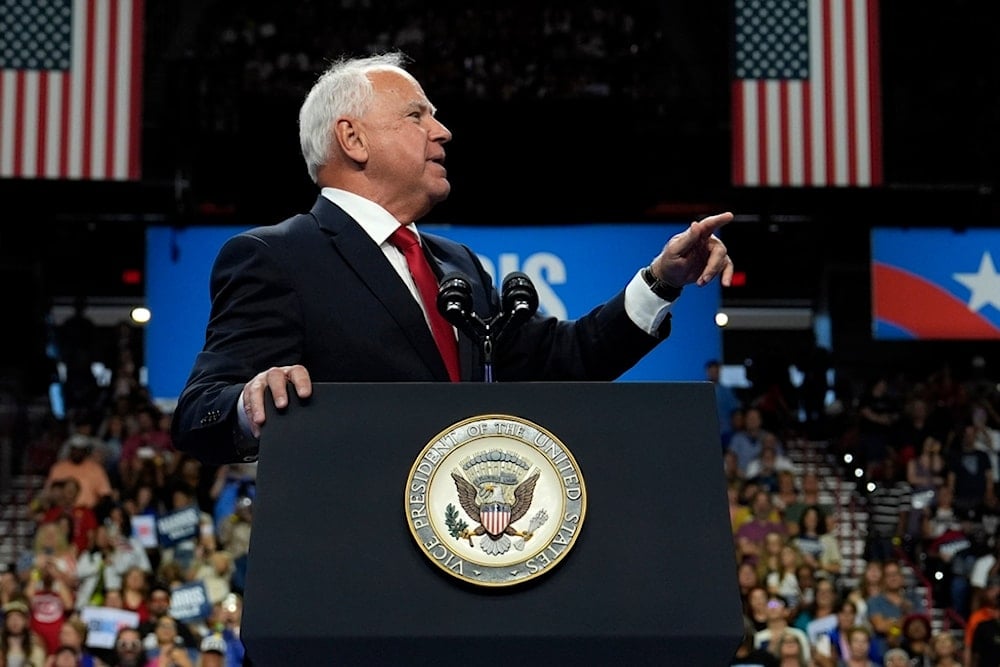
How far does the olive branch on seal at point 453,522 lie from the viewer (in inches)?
75.3

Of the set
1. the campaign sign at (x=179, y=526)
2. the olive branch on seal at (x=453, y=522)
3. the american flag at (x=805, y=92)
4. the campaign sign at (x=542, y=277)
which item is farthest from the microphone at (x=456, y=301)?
the campaign sign at (x=542, y=277)

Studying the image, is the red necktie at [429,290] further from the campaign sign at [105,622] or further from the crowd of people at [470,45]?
the crowd of people at [470,45]

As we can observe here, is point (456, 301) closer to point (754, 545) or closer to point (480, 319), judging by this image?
point (480, 319)

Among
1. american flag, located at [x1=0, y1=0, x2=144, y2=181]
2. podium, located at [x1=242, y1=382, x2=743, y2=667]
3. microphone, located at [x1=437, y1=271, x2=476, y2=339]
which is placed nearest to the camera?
podium, located at [x1=242, y1=382, x2=743, y2=667]

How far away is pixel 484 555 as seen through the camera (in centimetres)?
190

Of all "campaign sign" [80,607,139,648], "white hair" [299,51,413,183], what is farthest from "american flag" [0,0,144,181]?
"white hair" [299,51,413,183]

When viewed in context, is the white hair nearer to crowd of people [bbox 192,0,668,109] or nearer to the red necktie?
the red necktie

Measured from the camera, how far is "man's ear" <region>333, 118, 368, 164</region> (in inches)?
102

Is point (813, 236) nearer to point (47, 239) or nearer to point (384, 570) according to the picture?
point (47, 239)

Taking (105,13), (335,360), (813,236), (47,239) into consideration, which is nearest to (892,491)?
(813,236)

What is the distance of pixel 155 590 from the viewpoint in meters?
10.8

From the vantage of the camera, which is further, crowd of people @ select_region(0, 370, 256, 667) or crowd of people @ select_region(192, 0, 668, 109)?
crowd of people @ select_region(192, 0, 668, 109)

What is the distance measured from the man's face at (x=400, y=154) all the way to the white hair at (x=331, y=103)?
0.02m

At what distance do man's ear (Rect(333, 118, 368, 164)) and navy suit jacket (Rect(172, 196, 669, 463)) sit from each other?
0.09 m
